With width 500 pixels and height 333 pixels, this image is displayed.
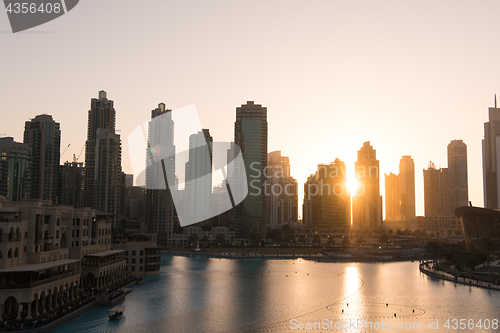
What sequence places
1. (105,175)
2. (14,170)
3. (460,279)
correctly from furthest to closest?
(105,175)
(14,170)
(460,279)

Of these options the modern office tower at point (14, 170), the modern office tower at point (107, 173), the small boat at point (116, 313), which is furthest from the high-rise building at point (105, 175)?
the small boat at point (116, 313)

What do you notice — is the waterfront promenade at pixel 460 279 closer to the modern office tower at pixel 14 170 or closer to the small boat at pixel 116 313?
the small boat at pixel 116 313

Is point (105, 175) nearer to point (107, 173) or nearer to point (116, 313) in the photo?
point (107, 173)

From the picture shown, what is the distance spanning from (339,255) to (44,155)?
412 feet

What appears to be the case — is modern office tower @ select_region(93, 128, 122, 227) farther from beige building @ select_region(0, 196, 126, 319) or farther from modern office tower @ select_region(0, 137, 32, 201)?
beige building @ select_region(0, 196, 126, 319)

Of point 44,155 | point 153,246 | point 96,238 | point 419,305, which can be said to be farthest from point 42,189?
point 419,305

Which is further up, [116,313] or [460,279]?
[116,313]

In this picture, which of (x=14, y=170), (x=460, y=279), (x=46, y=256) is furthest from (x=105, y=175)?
(x=460, y=279)

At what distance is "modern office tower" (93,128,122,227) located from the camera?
178500mm

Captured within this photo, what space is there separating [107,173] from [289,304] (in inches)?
5424

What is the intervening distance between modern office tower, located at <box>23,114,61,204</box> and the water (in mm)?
117463

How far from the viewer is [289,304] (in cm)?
5897

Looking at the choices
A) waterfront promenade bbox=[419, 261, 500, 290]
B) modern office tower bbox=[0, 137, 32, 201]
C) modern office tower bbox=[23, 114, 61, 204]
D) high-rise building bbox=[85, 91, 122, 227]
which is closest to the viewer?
waterfront promenade bbox=[419, 261, 500, 290]

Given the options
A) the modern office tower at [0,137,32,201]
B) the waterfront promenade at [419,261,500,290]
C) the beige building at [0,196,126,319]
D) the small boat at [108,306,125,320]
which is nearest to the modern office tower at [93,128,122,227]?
the modern office tower at [0,137,32,201]
